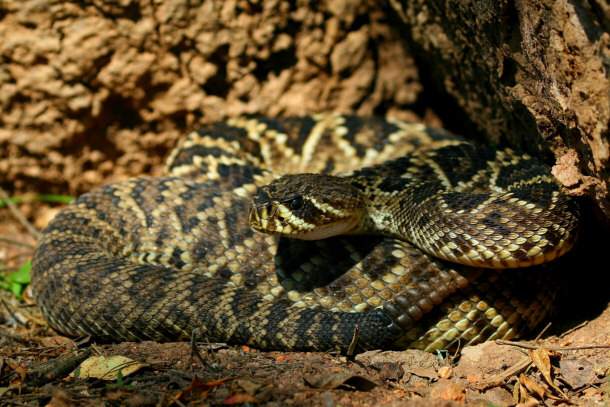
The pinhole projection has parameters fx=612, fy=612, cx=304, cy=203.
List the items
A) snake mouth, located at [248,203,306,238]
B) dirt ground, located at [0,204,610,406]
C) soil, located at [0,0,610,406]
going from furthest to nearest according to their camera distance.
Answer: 1. snake mouth, located at [248,203,306,238]
2. soil, located at [0,0,610,406]
3. dirt ground, located at [0,204,610,406]

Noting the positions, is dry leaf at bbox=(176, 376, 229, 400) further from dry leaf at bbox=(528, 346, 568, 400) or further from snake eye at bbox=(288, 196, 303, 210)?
dry leaf at bbox=(528, 346, 568, 400)

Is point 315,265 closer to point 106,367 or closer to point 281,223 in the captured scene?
point 281,223

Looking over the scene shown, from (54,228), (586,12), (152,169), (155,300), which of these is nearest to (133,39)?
(152,169)

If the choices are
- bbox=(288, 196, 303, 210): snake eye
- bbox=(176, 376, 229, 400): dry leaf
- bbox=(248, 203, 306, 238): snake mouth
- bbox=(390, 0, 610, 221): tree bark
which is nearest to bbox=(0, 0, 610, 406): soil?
bbox=(176, 376, 229, 400): dry leaf

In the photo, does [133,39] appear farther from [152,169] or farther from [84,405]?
[84,405]

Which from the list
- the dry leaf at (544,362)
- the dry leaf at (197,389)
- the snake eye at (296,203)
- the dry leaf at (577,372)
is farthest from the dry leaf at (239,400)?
the dry leaf at (577,372)

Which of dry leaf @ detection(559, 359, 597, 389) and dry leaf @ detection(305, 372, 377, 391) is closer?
dry leaf @ detection(305, 372, 377, 391)

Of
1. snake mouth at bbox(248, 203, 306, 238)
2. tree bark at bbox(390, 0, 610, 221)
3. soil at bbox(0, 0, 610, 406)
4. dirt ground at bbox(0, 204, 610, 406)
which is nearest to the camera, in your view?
tree bark at bbox(390, 0, 610, 221)
